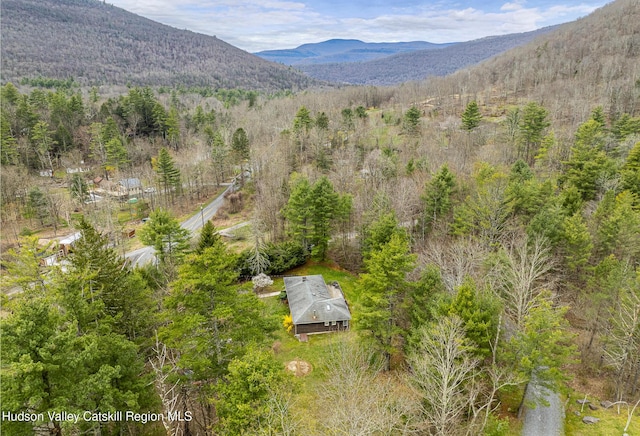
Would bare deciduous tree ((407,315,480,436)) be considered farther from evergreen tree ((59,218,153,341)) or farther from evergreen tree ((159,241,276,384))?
evergreen tree ((59,218,153,341))

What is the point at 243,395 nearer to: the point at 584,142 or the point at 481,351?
the point at 481,351

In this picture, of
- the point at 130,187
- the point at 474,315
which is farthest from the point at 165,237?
the point at 130,187

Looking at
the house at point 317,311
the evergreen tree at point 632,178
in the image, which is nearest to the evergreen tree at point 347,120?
the evergreen tree at point 632,178

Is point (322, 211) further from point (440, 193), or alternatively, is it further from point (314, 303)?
point (440, 193)

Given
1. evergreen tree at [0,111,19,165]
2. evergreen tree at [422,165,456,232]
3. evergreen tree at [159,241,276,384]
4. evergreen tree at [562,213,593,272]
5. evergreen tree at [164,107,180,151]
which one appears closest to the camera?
evergreen tree at [159,241,276,384]

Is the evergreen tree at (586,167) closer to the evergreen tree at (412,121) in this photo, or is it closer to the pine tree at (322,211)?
the pine tree at (322,211)

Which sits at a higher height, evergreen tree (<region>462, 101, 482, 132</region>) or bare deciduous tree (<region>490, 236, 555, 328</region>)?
evergreen tree (<region>462, 101, 482, 132</region>)

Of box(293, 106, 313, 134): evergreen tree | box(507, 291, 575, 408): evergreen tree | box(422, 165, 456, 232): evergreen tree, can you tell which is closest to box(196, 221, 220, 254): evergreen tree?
box(507, 291, 575, 408): evergreen tree
